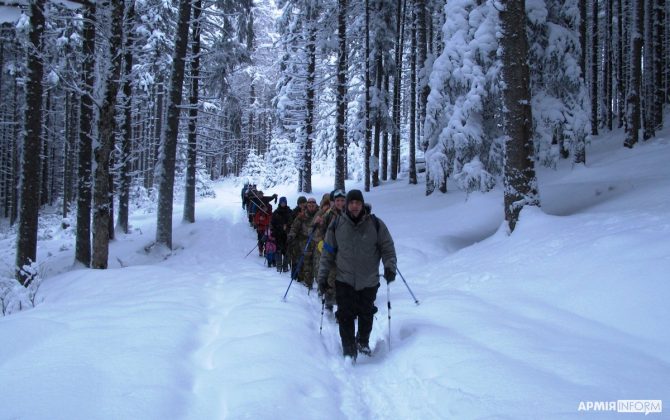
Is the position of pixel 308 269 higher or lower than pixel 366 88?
lower

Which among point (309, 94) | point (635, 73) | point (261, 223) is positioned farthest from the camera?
point (309, 94)

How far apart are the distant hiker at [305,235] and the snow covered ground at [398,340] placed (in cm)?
78

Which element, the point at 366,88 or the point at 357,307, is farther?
the point at 366,88

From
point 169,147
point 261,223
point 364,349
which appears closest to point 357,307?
point 364,349

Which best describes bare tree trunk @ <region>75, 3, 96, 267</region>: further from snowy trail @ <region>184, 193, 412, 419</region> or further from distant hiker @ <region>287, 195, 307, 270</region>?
distant hiker @ <region>287, 195, 307, 270</region>

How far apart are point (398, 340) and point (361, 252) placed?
144 centimetres

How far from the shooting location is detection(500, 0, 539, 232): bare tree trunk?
8.90 metres

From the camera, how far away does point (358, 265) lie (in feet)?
18.4

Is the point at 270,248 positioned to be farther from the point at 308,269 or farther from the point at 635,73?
the point at 635,73

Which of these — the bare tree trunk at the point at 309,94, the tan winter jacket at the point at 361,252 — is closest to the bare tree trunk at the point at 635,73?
the bare tree trunk at the point at 309,94

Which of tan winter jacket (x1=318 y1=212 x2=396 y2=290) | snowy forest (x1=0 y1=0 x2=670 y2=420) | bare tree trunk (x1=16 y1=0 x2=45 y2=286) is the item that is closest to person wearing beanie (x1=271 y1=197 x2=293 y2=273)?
snowy forest (x1=0 y1=0 x2=670 y2=420)

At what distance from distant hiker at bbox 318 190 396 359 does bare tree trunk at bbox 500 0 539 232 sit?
4.61m

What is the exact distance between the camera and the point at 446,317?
20.2ft

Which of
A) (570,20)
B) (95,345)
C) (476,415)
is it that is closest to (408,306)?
(476,415)
